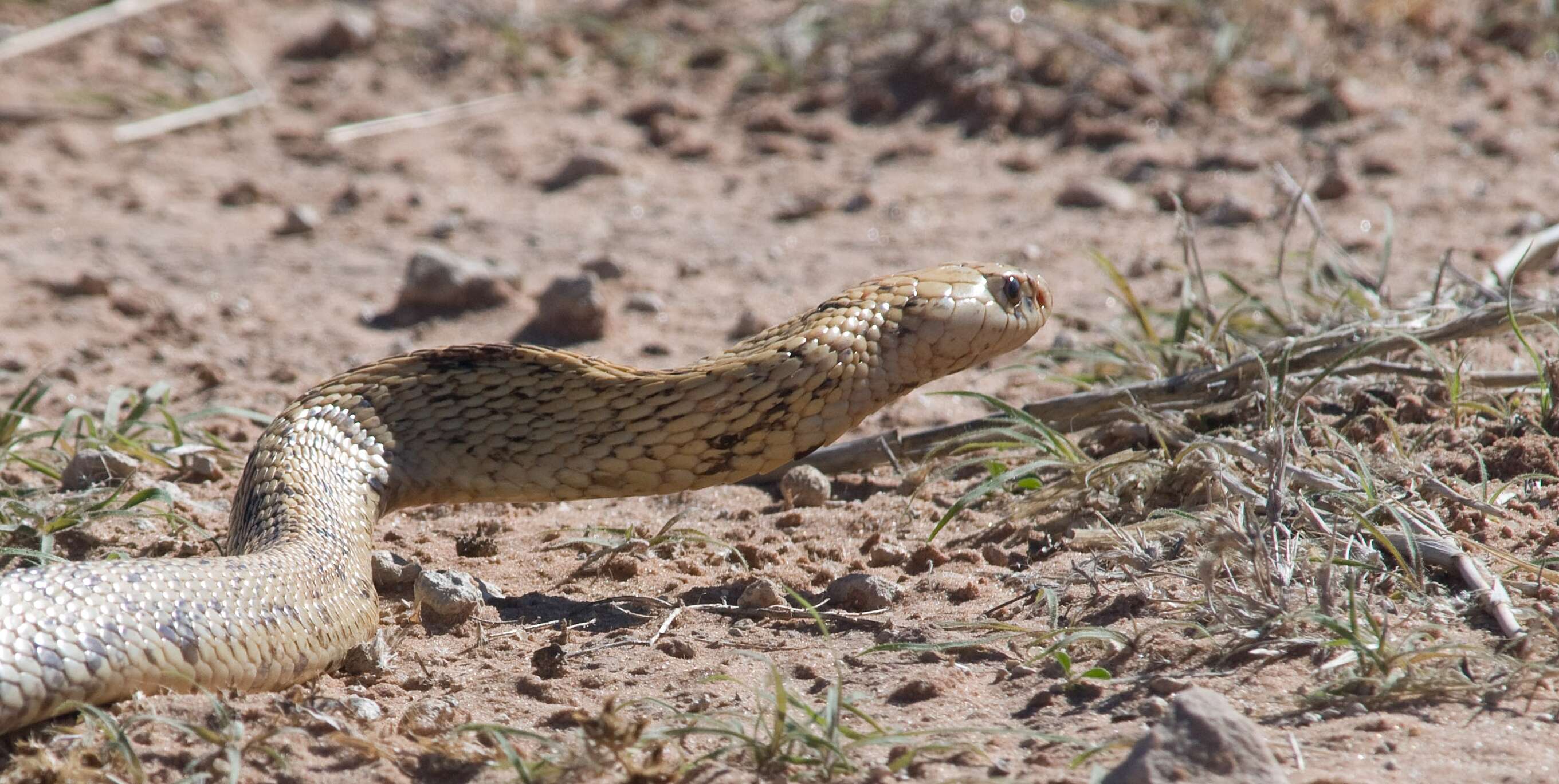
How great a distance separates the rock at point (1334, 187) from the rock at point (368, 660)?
4.70 m

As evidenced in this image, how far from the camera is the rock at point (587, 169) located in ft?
24.7

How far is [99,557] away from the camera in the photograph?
3883 mm

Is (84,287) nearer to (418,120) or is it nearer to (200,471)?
(200,471)

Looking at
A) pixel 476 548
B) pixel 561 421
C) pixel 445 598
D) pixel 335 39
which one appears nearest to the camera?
pixel 445 598

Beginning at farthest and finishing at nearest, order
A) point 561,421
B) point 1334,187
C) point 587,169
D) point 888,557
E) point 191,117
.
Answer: point 191,117, point 587,169, point 1334,187, point 888,557, point 561,421

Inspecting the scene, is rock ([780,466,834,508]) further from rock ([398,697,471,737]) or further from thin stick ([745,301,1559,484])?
rock ([398,697,471,737])

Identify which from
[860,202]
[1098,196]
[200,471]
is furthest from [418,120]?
[200,471]

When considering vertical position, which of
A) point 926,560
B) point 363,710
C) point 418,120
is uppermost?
point 418,120

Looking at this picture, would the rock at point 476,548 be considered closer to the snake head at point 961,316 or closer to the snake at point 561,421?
the snake at point 561,421

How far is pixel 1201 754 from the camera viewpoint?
253 centimetres

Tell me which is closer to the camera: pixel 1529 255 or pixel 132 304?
pixel 1529 255

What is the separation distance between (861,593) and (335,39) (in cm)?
652

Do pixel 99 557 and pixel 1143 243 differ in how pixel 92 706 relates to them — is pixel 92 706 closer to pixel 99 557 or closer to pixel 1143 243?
pixel 99 557

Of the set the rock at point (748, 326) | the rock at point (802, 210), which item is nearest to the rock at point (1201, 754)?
the rock at point (748, 326)
